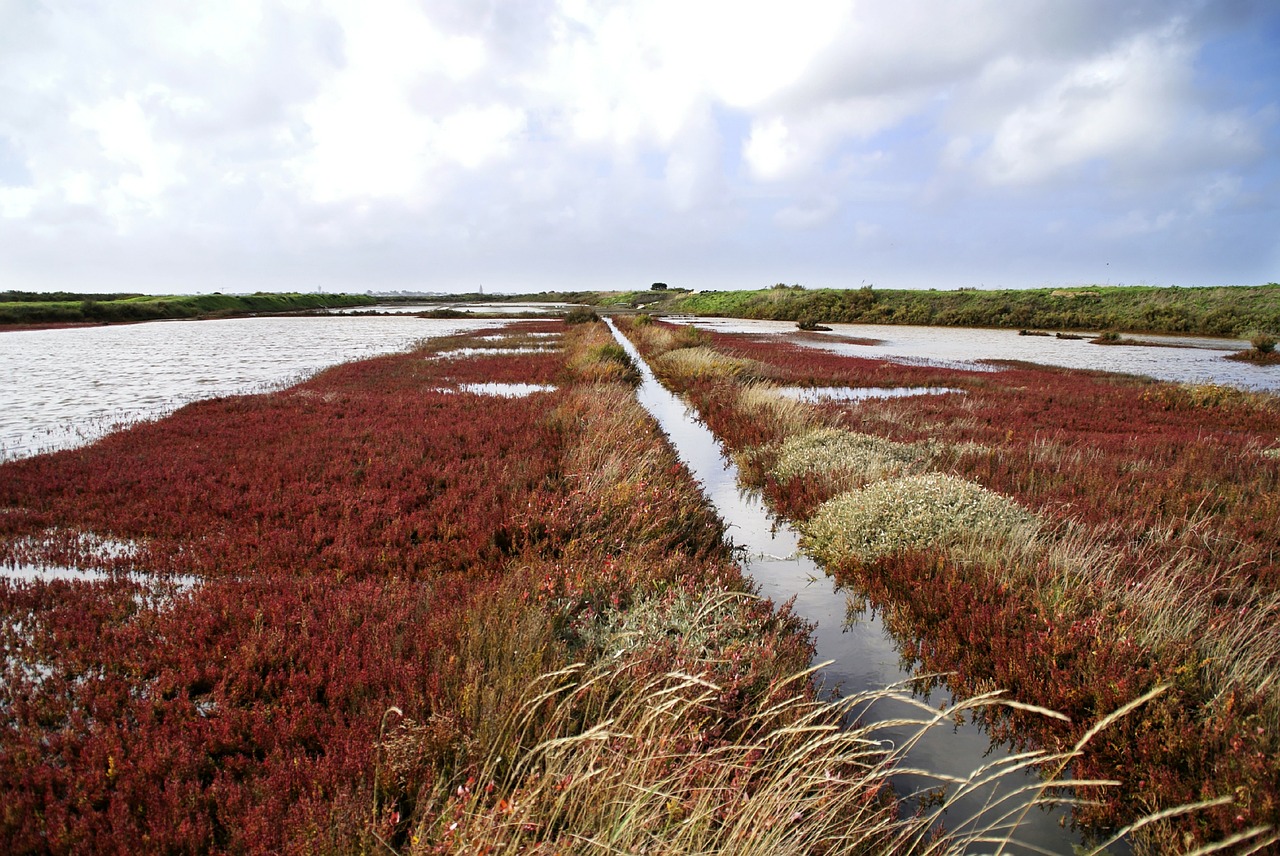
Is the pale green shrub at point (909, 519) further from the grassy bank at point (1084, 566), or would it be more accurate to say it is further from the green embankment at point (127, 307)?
the green embankment at point (127, 307)

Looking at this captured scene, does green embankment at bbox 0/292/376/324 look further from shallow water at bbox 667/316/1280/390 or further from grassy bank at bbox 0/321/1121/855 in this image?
shallow water at bbox 667/316/1280/390

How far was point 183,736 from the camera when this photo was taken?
3.84 metres

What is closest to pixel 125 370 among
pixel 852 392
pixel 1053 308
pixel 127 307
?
pixel 852 392

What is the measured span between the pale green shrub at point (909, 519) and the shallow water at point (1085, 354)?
23059 millimetres

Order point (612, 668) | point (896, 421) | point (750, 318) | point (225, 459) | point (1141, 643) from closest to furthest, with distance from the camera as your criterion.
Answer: point (612, 668) < point (1141, 643) < point (225, 459) < point (896, 421) < point (750, 318)

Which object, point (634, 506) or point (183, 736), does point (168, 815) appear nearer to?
point (183, 736)

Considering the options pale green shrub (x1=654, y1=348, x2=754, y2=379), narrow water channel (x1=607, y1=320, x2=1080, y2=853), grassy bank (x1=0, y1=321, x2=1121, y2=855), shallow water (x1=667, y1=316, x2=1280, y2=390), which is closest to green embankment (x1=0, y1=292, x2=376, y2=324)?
pale green shrub (x1=654, y1=348, x2=754, y2=379)

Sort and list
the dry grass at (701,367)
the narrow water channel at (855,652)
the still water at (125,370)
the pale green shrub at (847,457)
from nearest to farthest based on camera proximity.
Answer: the narrow water channel at (855,652) < the pale green shrub at (847,457) < the still water at (125,370) < the dry grass at (701,367)

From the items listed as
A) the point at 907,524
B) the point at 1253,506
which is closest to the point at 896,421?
the point at 1253,506

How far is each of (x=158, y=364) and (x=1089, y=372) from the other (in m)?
41.0

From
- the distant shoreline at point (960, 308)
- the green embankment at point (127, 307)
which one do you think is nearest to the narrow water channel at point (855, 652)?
the distant shoreline at point (960, 308)

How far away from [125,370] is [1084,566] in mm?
32041

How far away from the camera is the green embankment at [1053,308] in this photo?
58125 mm

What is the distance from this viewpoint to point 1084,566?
648cm
